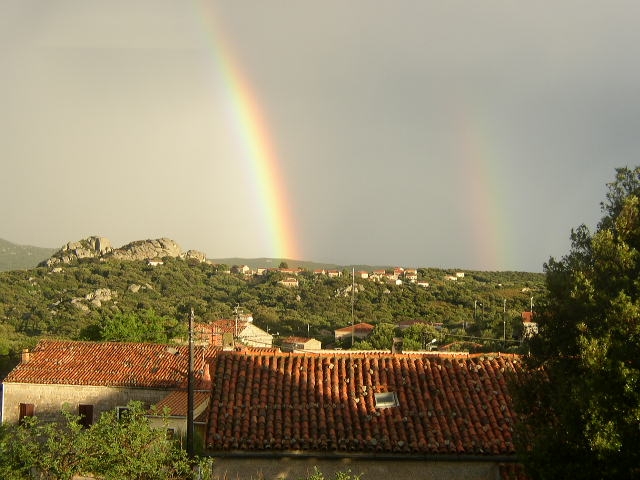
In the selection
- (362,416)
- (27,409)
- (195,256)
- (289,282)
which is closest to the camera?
(362,416)

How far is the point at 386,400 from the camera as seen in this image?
13.7 metres

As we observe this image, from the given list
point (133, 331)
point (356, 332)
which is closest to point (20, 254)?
point (356, 332)

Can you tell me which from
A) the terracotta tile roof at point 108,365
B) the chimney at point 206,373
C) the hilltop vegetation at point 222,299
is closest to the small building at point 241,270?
the hilltop vegetation at point 222,299

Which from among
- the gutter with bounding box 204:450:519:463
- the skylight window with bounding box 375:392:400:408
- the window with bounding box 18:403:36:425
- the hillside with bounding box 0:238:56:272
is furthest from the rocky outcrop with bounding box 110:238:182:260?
the gutter with bounding box 204:450:519:463

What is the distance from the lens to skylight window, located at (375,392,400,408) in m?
13.5

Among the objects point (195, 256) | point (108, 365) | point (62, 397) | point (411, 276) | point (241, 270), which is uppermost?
point (195, 256)

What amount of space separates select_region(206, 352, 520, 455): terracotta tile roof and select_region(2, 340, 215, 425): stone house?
487 inches

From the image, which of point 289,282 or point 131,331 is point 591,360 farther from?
point 289,282

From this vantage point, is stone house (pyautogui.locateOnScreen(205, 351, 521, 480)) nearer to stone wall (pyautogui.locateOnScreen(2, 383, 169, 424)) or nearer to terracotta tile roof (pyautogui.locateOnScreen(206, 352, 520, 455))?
terracotta tile roof (pyautogui.locateOnScreen(206, 352, 520, 455))

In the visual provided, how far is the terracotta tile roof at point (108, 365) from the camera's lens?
92.9 ft

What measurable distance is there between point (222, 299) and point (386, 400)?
3007 inches

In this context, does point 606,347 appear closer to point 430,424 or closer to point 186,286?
point 430,424

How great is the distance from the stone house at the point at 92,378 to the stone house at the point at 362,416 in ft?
41.0

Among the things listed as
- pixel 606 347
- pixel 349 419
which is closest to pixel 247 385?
pixel 349 419
